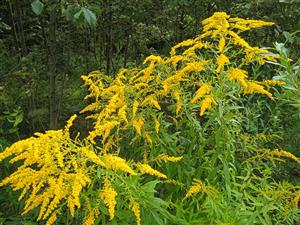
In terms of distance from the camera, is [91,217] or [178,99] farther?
[178,99]

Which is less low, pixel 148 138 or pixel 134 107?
pixel 134 107

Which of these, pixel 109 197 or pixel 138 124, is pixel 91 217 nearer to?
pixel 109 197

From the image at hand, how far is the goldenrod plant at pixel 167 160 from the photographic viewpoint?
1.92 meters

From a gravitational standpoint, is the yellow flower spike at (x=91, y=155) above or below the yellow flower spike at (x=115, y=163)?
above

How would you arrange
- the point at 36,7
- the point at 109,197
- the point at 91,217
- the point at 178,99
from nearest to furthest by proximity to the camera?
the point at 109,197, the point at 91,217, the point at 36,7, the point at 178,99

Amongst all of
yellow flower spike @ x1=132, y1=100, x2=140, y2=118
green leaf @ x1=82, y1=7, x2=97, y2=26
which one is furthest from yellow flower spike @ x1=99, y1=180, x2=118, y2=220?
green leaf @ x1=82, y1=7, x2=97, y2=26

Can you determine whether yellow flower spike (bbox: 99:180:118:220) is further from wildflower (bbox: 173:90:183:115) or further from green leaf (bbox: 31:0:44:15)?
green leaf (bbox: 31:0:44:15)

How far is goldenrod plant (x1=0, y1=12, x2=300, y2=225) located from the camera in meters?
1.92

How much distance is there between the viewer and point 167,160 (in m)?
2.56

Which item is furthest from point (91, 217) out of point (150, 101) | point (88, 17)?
point (88, 17)

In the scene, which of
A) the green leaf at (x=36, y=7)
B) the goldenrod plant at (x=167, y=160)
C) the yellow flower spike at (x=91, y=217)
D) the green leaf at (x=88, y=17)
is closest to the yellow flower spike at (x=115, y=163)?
the goldenrod plant at (x=167, y=160)

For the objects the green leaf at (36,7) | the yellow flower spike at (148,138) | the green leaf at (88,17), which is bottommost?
the yellow flower spike at (148,138)

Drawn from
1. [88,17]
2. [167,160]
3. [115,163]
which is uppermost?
[88,17]

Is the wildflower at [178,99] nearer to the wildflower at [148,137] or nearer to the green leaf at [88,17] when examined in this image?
the wildflower at [148,137]
